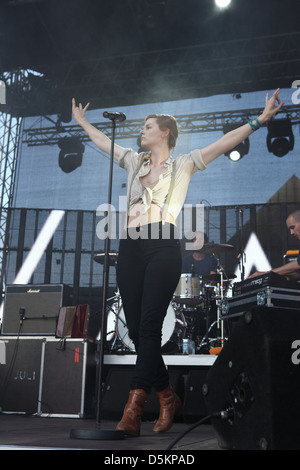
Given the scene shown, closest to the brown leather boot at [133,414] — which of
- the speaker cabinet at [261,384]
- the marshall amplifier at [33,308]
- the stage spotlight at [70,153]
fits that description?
the speaker cabinet at [261,384]

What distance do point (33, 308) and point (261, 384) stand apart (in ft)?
12.2

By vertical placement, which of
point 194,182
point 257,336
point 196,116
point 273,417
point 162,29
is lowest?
point 273,417

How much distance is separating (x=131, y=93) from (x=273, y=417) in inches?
283

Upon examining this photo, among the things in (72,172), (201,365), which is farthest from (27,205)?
(201,365)

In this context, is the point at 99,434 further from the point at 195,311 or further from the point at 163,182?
the point at 195,311

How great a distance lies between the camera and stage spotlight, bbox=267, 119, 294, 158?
7789mm

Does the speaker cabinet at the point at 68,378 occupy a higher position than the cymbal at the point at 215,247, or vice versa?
the cymbal at the point at 215,247

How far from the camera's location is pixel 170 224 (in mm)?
2326

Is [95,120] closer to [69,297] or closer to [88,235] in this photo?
[88,235]

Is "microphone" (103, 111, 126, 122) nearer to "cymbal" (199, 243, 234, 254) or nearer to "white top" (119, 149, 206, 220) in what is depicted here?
"white top" (119, 149, 206, 220)

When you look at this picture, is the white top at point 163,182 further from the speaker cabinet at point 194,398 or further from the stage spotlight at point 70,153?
the stage spotlight at point 70,153

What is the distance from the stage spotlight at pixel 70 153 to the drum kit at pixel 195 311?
8.72 ft

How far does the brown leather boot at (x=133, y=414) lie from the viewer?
211 centimetres

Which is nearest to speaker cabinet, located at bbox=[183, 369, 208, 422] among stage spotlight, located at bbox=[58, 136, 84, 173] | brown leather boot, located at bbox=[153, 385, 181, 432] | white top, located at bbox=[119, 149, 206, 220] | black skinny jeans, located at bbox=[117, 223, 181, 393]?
brown leather boot, located at bbox=[153, 385, 181, 432]
